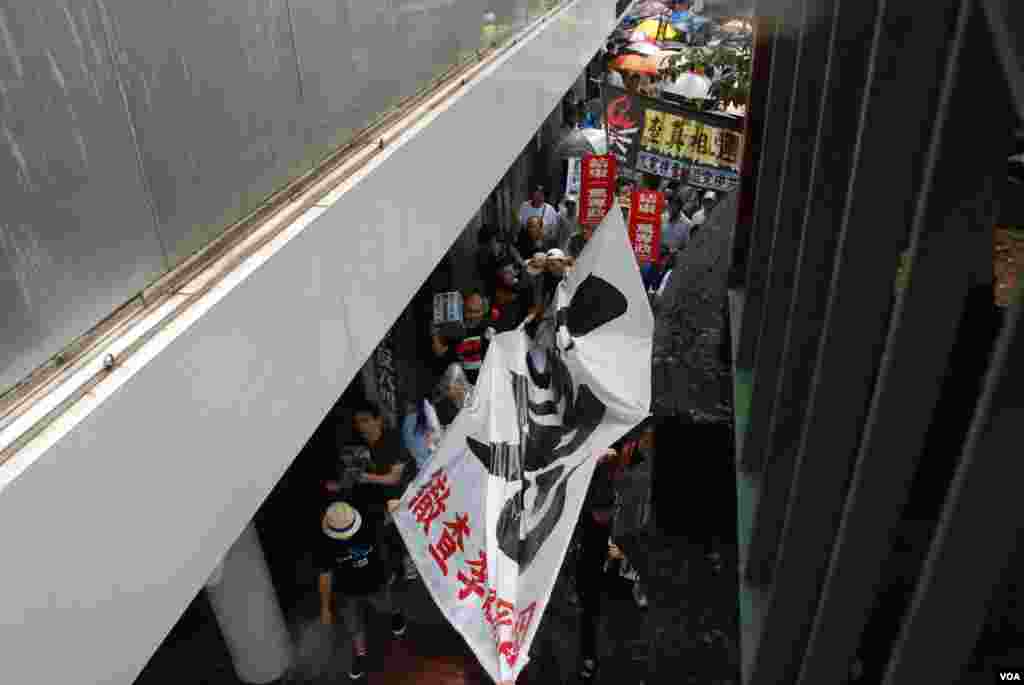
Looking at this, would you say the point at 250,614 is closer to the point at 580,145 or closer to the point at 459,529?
the point at 459,529

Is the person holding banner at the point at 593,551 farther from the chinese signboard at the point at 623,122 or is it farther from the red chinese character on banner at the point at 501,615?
the chinese signboard at the point at 623,122

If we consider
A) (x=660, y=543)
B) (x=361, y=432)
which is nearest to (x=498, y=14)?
(x=361, y=432)

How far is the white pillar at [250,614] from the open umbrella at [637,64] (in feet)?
47.4

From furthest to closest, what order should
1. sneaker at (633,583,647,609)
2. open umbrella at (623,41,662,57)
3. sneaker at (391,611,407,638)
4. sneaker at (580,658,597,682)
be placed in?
open umbrella at (623,41,662,57) → sneaker at (633,583,647,609) → sneaker at (391,611,407,638) → sneaker at (580,658,597,682)

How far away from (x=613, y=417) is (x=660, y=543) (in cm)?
182

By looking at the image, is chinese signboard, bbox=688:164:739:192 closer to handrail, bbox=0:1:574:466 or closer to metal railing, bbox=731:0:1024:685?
handrail, bbox=0:1:574:466

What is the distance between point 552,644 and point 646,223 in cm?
478

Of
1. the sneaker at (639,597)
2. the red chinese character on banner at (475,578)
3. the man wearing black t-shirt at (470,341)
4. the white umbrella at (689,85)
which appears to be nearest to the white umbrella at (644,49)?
the white umbrella at (689,85)

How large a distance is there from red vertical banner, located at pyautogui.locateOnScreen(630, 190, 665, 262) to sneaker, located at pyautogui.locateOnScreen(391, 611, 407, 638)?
4.66 m

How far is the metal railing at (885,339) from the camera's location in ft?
4.57

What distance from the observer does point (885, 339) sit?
210 centimetres

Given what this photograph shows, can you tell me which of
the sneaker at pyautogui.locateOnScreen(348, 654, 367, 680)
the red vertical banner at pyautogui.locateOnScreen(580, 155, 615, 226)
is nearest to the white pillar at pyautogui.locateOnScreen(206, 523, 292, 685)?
the sneaker at pyautogui.locateOnScreen(348, 654, 367, 680)

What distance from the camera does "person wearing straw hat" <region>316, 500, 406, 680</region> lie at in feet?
15.9

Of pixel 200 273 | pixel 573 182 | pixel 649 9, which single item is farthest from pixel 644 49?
pixel 200 273
